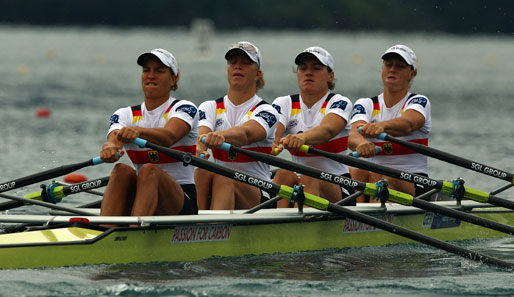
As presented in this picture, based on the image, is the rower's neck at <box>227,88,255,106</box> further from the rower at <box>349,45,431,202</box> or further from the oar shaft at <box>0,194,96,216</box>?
the oar shaft at <box>0,194,96,216</box>

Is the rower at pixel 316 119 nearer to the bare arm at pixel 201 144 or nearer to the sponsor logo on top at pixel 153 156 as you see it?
the bare arm at pixel 201 144

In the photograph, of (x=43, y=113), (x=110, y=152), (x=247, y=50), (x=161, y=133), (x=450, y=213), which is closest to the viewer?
(x=110, y=152)

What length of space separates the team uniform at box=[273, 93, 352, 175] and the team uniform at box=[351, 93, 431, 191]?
59cm

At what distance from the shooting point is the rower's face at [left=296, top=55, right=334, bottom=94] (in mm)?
9695

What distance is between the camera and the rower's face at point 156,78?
328 inches

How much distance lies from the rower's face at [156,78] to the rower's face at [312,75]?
6.04 ft

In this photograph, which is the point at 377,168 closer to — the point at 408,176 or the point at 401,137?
the point at 408,176

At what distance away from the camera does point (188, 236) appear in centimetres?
832

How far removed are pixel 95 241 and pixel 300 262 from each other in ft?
6.70

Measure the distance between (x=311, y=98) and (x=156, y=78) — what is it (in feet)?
6.83

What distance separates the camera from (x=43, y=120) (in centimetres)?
2297

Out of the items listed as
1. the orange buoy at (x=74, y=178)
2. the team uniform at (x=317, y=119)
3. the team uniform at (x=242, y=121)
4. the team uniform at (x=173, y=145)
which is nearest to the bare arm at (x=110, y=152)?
the team uniform at (x=173, y=145)

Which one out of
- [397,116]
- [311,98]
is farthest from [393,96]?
[311,98]

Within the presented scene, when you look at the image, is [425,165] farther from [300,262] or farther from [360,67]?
[360,67]
